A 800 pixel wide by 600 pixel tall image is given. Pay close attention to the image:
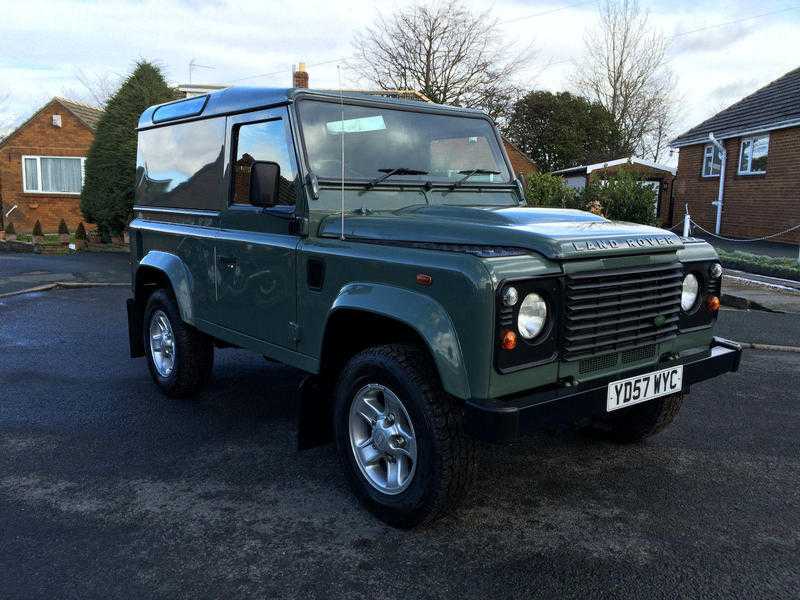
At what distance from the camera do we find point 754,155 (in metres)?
19.1

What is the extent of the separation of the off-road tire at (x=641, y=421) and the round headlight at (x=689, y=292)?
0.63 m

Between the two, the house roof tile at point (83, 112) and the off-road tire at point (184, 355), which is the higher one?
the house roof tile at point (83, 112)

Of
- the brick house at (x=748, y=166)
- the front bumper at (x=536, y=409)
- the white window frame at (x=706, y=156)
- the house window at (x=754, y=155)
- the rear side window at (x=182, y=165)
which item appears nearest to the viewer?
the front bumper at (x=536, y=409)

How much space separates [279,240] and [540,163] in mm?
35883

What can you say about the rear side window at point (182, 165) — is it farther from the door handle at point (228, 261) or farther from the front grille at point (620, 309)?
the front grille at point (620, 309)

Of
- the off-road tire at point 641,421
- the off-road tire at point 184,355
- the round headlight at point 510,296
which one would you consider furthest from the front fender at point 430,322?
the off-road tire at point 184,355

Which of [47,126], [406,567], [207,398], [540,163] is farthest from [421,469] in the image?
[540,163]

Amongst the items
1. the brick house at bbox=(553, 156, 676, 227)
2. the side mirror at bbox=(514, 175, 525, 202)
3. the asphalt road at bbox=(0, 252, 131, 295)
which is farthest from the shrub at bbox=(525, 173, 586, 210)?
the brick house at bbox=(553, 156, 676, 227)

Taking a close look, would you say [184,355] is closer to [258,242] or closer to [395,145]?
[258,242]

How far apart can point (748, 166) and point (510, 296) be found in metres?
19.6

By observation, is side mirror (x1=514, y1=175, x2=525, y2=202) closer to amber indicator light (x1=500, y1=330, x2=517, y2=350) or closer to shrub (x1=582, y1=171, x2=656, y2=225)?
amber indicator light (x1=500, y1=330, x2=517, y2=350)

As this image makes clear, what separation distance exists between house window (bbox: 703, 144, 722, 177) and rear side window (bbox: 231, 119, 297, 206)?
784 inches

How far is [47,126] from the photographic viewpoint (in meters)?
24.0

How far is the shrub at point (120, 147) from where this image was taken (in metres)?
15.4
